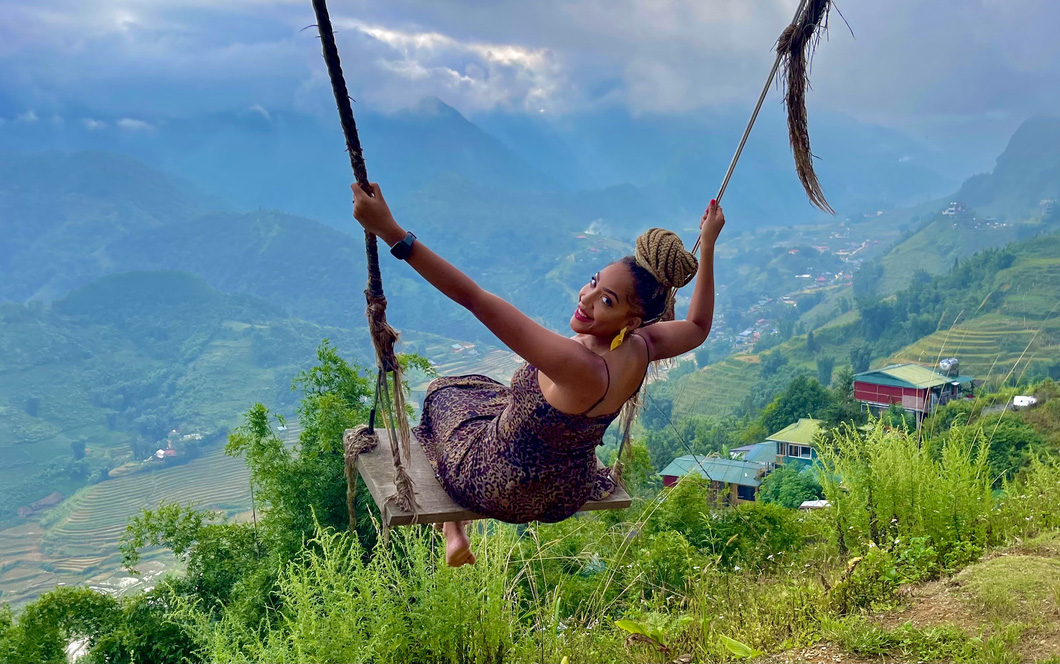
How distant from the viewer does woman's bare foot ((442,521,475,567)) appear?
2471 mm

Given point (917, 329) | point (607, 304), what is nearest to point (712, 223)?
point (607, 304)

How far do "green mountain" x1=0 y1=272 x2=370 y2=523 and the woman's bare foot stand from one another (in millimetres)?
48186

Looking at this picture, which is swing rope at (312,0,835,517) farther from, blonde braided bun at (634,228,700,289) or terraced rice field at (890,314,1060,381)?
terraced rice field at (890,314,1060,381)

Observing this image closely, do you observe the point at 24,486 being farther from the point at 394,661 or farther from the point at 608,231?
the point at 608,231

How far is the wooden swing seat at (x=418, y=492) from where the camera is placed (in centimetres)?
203

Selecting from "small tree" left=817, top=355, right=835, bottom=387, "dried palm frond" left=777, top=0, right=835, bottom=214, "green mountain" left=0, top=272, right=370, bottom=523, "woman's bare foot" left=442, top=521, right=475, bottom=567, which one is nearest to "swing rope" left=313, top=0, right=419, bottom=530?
"woman's bare foot" left=442, top=521, right=475, bottom=567

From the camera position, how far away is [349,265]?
83.6 m

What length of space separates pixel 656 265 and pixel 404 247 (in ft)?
2.01

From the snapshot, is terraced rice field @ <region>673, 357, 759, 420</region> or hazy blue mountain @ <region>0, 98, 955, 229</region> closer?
terraced rice field @ <region>673, 357, 759, 420</region>

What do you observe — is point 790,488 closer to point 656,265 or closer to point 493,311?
point 656,265

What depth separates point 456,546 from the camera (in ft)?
8.16

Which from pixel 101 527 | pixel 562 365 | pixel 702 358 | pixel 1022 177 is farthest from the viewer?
pixel 1022 177

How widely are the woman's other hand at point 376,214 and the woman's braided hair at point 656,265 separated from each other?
571mm

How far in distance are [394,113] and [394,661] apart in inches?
5167
